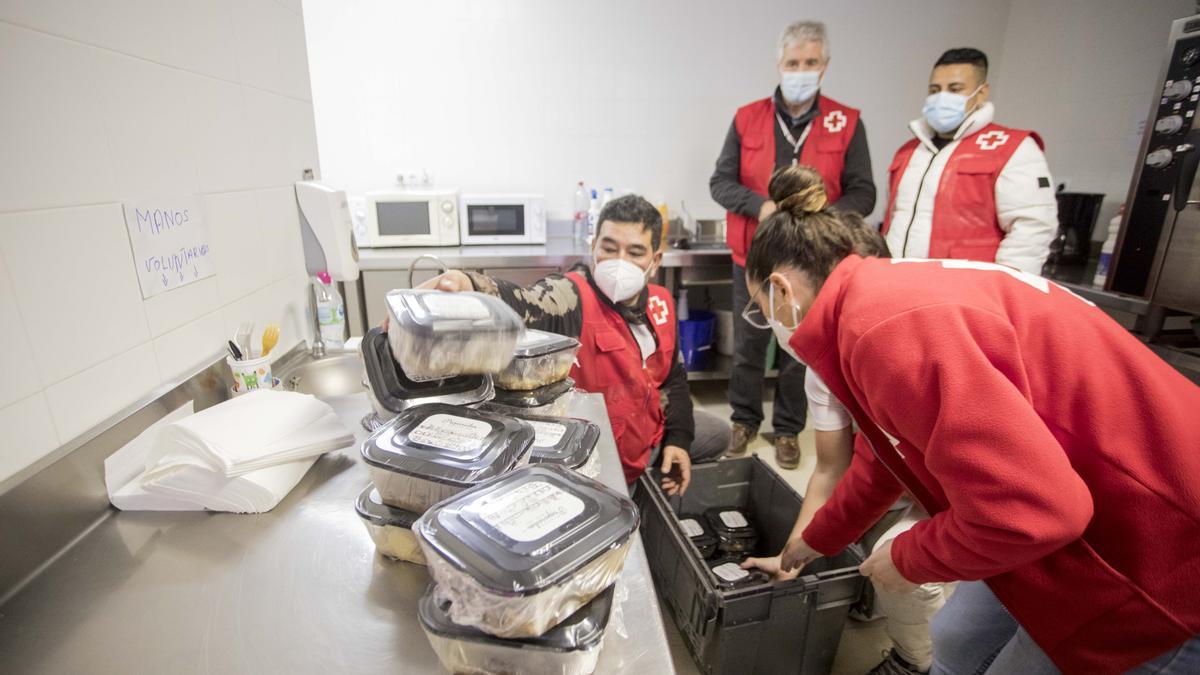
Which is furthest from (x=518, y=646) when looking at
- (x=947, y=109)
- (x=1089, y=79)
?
(x=1089, y=79)

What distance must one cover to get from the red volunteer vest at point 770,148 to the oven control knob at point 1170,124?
3.10 ft

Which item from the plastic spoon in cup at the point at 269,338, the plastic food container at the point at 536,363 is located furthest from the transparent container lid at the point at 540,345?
the plastic spoon in cup at the point at 269,338

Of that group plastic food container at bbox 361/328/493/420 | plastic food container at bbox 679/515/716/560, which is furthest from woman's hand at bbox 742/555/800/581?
plastic food container at bbox 361/328/493/420

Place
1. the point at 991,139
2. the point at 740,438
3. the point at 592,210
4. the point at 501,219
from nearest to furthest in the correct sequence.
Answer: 1. the point at 991,139
2. the point at 740,438
3. the point at 501,219
4. the point at 592,210

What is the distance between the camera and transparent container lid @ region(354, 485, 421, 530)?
2.08 ft

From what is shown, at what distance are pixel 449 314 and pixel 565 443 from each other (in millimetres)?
241

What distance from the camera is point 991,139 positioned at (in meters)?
1.96

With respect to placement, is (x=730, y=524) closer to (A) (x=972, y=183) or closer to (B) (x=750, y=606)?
(B) (x=750, y=606)

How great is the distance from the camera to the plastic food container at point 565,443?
0.74 meters

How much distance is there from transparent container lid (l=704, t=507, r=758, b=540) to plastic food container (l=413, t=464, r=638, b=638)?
1.20 metres

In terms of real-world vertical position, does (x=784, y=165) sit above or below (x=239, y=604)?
above

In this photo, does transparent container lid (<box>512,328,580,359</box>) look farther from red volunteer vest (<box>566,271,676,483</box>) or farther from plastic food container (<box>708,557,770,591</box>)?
plastic food container (<box>708,557,770,591</box>)

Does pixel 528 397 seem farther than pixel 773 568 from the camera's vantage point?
No

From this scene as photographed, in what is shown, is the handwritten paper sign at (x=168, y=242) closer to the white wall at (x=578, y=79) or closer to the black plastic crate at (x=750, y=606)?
the black plastic crate at (x=750, y=606)
